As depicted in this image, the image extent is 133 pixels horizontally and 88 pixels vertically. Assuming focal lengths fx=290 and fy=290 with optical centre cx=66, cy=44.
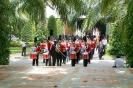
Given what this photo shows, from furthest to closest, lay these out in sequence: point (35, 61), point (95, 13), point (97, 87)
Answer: point (95, 13)
point (35, 61)
point (97, 87)

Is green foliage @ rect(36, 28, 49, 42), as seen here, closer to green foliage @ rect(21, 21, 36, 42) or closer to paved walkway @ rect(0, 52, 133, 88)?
green foliage @ rect(21, 21, 36, 42)

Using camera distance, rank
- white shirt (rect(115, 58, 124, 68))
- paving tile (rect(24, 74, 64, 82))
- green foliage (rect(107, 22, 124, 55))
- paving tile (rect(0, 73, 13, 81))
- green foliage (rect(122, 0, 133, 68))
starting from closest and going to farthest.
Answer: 1. paving tile (rect(24, 74, 64, 82))
2. paving tile (rect(0, 73, 13, 81))
3. green foliage (rect(122, 0, 133, 68))
4. white shirt (rect(115, 58, 124, 68))
5. green foliage (rect(107, 22, 124, 55))

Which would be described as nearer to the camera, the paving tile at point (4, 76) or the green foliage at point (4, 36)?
the paving tile at point (4, 76)

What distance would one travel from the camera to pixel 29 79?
26.4ft

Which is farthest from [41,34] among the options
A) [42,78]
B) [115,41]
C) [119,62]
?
[42,78]

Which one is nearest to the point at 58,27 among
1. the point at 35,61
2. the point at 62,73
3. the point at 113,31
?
the point at 113,31

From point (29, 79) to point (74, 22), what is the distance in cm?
2755

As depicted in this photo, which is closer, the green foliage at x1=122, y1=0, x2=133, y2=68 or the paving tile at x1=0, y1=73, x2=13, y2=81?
the paving tile at x1=0, y1=73, x2=13, y2=81

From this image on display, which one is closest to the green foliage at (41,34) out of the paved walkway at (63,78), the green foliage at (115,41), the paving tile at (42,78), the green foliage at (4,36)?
the green foliage at (115,41)

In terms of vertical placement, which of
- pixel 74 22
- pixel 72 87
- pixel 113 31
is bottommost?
pixel 72 87

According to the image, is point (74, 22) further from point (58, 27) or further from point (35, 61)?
point (35, 61)

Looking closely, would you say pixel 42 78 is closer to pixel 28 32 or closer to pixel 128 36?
pixel 128 36

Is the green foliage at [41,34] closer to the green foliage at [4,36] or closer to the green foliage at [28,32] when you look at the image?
the green foliage at [28,32]

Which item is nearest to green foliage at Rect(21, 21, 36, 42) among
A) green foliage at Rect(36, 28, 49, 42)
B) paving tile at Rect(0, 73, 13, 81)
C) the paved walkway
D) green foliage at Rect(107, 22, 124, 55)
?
green foliage at Rect(36, 28, 49, 42)
